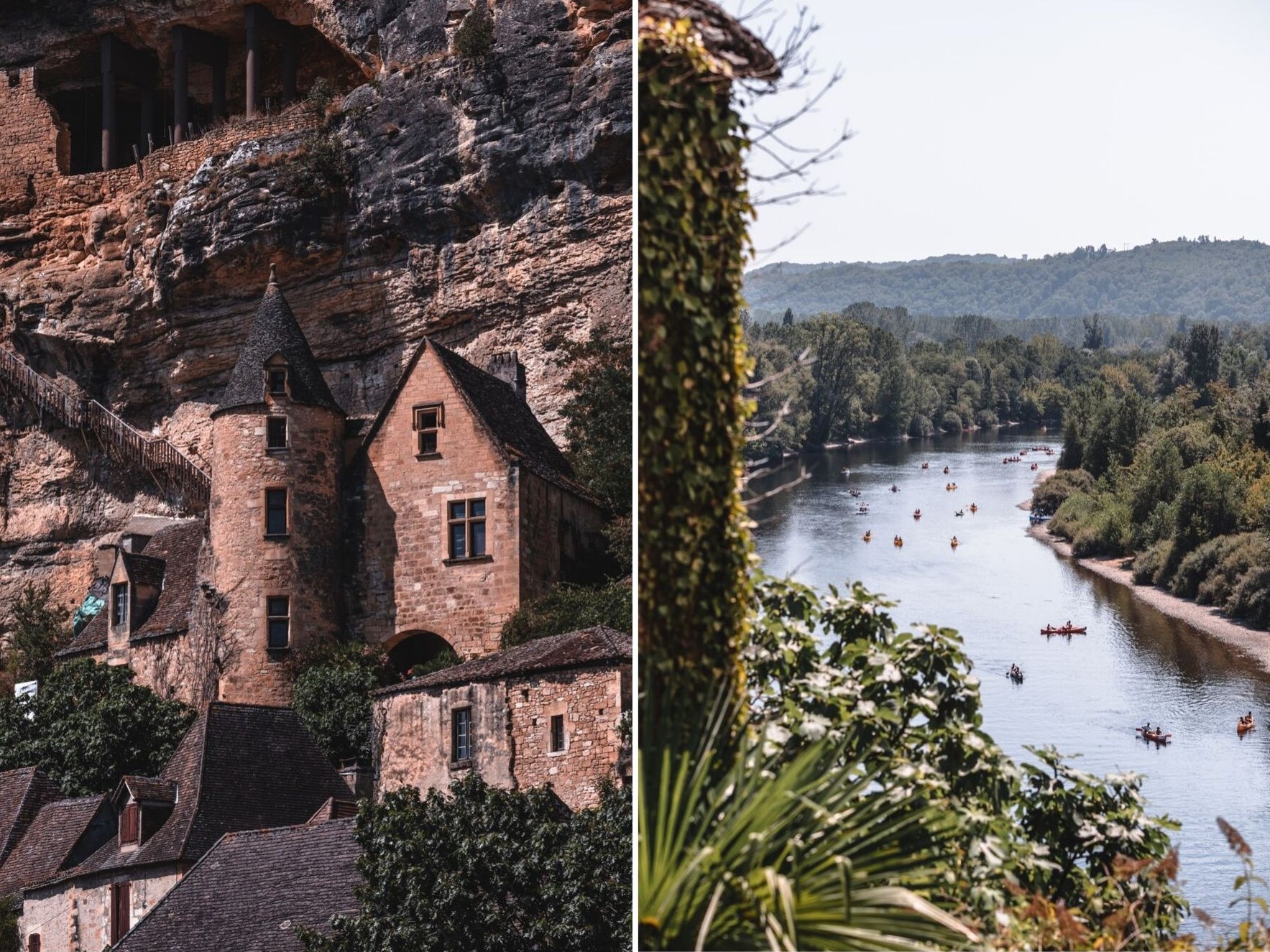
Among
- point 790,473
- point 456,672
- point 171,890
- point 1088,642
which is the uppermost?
point 790,473

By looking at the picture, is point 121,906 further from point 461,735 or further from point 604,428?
point 604,428

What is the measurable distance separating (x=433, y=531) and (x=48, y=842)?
21.5 ft

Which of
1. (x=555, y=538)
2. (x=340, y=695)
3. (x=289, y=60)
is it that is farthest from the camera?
(x=289, y=60)

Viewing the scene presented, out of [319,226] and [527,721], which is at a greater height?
[319,226]

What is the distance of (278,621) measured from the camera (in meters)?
30.1

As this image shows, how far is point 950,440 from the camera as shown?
1485cm

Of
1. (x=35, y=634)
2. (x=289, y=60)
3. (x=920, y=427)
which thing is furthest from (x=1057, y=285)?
(x=289, y=60)

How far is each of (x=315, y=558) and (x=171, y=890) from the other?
786 centimetres

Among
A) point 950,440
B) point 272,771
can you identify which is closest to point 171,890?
point 272,771

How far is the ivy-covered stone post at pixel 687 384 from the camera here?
877cm

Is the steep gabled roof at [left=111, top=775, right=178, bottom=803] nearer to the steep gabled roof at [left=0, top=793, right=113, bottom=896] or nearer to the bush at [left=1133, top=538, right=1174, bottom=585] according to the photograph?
the steep gabled roof at [left=0, top=793, right=113, bottom=896]

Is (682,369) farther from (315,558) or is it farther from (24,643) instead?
(24,643)

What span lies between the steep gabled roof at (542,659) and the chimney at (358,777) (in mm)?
1737

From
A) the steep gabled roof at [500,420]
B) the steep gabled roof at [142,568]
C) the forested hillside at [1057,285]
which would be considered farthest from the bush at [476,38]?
the forested hillside at [1057,285]
